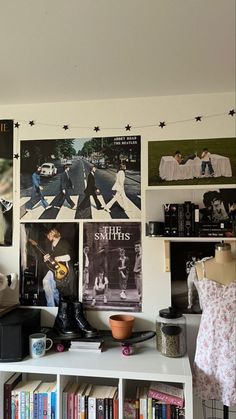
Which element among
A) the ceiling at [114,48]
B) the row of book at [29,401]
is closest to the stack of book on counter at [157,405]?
the row of book at [29,401]

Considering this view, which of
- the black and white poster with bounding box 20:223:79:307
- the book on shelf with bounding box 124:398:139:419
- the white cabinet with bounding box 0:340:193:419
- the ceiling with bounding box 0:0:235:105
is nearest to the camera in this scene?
the ceiling with bounding box 0:0:235:105

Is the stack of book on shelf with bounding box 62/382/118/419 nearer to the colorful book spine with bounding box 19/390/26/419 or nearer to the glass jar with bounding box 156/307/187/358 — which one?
the colorful book spine with bounding box 19/390/26/419

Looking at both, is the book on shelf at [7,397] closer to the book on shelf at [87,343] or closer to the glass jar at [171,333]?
the book on shelf at [87,343]

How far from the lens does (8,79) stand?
6.42 feet

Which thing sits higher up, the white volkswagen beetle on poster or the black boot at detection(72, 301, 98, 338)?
the white volkswagen beetle on poster

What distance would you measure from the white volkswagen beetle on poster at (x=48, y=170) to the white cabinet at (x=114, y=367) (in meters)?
1.10

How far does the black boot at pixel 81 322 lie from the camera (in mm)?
2048

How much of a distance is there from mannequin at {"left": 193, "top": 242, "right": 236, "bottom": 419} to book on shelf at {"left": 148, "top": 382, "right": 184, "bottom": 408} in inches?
3.9

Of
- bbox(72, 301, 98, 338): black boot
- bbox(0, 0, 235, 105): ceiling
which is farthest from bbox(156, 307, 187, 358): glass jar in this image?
bbox(0, 0, 235, 105): ceiling

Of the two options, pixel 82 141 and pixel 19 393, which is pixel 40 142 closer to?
pixel 82 141

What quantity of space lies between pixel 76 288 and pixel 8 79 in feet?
4.33

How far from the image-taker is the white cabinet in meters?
1.68

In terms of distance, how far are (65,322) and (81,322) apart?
10 cm

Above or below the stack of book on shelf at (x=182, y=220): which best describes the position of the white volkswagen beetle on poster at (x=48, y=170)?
above
